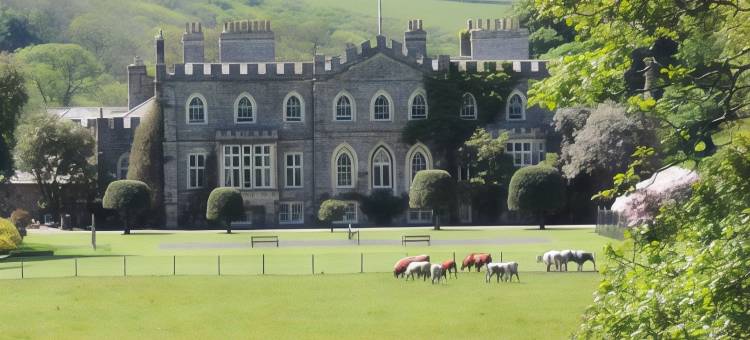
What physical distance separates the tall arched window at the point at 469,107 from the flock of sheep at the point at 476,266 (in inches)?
1051

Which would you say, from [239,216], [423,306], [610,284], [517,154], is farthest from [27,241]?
[610,284]

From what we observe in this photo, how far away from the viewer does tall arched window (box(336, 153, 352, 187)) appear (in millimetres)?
69625

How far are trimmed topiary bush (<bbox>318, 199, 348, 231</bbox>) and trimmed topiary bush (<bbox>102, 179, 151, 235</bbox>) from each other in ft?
24.5

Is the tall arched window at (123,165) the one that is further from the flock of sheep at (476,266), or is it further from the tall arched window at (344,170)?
the flock of sheep at (476,266)

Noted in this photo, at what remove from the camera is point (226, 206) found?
213ft

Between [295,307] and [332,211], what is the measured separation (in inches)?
1192

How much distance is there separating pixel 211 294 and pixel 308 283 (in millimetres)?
3077

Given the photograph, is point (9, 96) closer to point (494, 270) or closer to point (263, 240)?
point (263, 240)

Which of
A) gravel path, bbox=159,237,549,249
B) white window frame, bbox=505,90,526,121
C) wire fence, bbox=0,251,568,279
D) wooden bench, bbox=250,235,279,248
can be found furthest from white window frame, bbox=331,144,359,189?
wire fence, bbox=0,251,568,279

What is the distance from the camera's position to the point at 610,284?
1558 cm

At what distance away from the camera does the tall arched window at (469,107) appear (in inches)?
2763

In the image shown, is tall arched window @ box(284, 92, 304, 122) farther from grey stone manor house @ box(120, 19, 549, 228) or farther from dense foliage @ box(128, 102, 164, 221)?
dense foliage @ box(128, 102, 164, 221)

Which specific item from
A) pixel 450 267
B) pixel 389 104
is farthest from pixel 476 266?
pixel 389 104

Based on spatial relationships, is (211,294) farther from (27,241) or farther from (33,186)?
(33,186)
